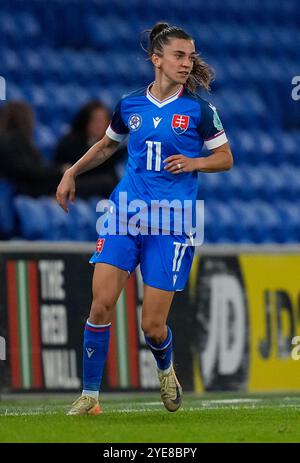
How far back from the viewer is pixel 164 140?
7527 mm

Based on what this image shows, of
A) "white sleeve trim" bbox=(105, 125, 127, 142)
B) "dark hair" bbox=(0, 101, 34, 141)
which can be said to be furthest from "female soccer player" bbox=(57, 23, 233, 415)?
"dark hair" bbox=(0, 101, 34, 141)

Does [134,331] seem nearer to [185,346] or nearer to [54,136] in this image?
[185,346]

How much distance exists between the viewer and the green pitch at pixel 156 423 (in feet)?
21.5

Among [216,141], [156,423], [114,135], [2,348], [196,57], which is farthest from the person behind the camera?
[2,348]

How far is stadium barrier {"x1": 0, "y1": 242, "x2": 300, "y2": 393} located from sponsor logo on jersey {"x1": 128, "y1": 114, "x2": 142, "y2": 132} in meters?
3.14

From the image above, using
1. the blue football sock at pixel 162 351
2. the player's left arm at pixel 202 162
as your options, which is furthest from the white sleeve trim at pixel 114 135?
the blue football sock at pixel 162 351

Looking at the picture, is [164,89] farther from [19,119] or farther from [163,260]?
[19,119]

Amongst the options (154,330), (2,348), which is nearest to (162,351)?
(154,330)

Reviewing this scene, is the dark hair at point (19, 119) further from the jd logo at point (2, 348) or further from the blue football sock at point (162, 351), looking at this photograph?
the blue football sock at point (162, 351)

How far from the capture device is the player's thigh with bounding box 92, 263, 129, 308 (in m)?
7.45

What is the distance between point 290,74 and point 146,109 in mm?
11663

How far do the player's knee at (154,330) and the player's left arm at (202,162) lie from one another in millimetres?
919

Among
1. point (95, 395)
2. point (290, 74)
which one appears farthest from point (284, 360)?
point (290, 74)

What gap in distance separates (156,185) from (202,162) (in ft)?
1.01
